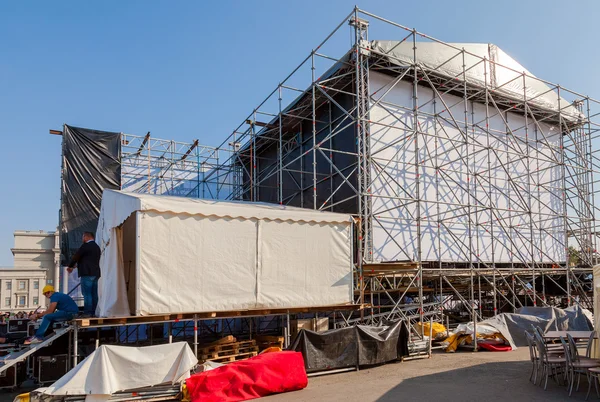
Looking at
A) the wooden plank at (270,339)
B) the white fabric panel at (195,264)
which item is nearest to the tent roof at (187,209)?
the white fabric panel at (195,264)

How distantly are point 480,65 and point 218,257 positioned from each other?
14190mm

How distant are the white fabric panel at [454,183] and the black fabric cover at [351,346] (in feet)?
12.3

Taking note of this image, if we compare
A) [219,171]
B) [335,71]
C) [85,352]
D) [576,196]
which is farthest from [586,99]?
[85,352]

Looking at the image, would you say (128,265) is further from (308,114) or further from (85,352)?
(308,114)

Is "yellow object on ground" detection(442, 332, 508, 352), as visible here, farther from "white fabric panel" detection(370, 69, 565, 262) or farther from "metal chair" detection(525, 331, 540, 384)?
"metal chair" detection(525, 331, 540, 384)

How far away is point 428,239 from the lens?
16844mm

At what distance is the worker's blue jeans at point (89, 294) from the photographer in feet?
35.0

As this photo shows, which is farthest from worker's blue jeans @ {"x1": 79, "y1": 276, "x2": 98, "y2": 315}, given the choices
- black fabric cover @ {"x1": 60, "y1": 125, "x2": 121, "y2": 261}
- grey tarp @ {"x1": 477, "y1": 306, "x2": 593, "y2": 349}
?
grey tarp @ {"x1": 477, "y1": 306, "x2": 593, "y2": 349}

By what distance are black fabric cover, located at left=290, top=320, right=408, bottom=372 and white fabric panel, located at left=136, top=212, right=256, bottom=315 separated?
160 cm

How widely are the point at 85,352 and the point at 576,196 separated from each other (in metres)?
20.6

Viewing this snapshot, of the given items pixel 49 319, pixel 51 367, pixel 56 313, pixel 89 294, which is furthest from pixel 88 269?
pixel 51 367

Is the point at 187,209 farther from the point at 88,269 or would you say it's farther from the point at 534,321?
the point at 534,321

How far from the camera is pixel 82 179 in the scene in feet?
70.0

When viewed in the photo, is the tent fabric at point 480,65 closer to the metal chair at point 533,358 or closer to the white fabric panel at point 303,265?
the white fabric panel at point 303,265
